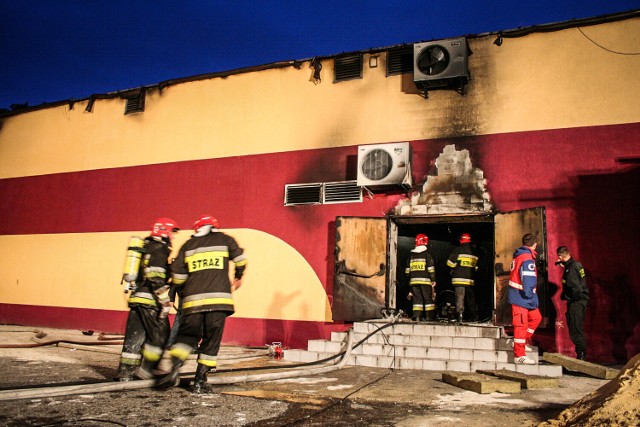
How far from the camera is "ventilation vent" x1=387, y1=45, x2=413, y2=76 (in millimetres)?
→ 9938

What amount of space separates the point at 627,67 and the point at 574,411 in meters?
6.96

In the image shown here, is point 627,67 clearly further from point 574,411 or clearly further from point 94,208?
point 94,208

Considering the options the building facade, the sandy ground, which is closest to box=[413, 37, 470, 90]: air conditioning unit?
the building facade

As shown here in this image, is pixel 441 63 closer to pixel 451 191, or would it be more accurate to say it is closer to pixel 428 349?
pixel 451 191

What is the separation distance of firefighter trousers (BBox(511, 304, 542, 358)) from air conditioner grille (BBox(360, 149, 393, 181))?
11.3 feet

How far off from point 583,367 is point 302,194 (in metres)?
5.83

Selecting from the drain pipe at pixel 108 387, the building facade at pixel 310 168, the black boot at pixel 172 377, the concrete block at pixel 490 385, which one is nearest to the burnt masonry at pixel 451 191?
the building facade at pixel 310 168

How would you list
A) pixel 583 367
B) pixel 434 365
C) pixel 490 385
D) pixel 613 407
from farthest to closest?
pixel 434 365, pixel 583 367, pixel 490 385, pixel 613 407

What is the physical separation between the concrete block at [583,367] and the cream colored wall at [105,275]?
3.97m

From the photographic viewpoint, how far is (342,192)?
10.0 metres

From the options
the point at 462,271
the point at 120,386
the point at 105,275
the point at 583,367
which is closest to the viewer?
the point at 120,386

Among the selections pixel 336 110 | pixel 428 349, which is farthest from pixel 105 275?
pixel 428 349

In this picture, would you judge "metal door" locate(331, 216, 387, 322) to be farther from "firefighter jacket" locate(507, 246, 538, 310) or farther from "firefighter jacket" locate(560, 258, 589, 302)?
"firefighter jacket" locate(560, 258, 589, 302)

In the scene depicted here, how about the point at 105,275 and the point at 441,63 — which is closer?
the point at 441,63
